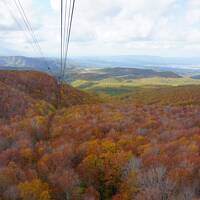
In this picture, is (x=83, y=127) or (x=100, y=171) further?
(x=83, y=127)

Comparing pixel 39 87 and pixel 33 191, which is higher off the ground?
pixel 39 87

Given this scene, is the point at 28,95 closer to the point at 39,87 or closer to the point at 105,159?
the point at 39,87

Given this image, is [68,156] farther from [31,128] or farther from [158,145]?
[31,128]

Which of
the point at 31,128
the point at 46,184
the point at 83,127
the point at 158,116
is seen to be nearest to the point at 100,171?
the point at 46,184

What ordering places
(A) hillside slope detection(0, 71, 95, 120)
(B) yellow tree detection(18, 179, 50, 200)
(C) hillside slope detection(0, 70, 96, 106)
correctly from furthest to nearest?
(C) hillside slope detection(0, 70, 96, 106)
(A) hillside slope detection(0, 71, 95, 120)
(B) yellow tree detection(18, 179, 50, 200)

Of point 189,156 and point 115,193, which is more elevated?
point 189,156

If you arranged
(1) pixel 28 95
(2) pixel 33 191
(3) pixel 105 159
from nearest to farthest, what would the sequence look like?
(2) pixel 33 191 < (3) pixel 105 159 < (1) pixel 28 95

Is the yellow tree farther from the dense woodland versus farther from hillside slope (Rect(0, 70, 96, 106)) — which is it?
hillside slope (Rect(0, 70, 96, 106))

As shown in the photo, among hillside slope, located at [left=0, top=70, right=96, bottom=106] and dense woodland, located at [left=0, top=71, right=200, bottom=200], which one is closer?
dense woodland, located at [left=0, top=71, right=200, bottom=200]

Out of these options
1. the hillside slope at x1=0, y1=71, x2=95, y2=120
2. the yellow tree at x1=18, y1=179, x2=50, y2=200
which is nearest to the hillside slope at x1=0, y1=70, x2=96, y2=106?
the hillside slope at x1=0, y1=71, x2=95, y2=120

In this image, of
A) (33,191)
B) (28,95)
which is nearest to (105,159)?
(33,191)

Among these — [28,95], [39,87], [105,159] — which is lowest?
[28,95]
